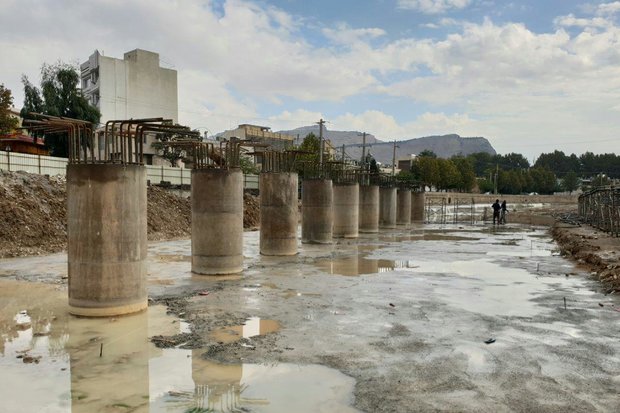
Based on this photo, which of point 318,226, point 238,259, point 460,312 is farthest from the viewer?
point 318,226

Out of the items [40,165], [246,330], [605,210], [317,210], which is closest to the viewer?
[246,330]

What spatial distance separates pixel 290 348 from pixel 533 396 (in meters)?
4.08

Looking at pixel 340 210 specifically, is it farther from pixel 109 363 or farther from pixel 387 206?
pixel 109 363

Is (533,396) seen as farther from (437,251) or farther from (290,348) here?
(437,251)

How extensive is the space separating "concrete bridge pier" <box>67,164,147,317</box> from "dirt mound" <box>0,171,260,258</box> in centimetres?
1210

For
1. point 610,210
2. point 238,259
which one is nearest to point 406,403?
point 238,259

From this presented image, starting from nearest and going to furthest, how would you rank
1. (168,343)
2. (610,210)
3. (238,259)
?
(168,343) → (238,259) → (610,210)

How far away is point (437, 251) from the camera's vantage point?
25.9 m

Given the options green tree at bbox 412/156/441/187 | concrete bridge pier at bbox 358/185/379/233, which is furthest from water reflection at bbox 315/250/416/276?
green tree at bbox 412/156/441/187

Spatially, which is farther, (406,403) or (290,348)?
(290,348)

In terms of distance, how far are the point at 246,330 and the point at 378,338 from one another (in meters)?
2.68

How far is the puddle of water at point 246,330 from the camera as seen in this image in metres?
10.0

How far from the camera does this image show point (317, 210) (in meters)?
27.9

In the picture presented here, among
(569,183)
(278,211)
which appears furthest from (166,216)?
(569,183)
